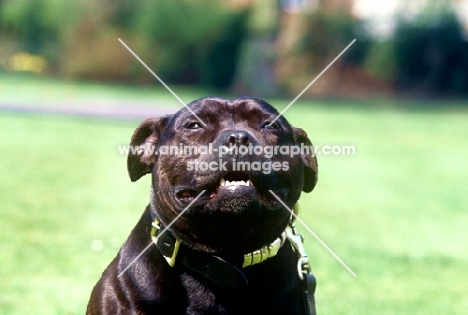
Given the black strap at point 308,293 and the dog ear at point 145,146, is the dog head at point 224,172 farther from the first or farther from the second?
the black strap at point 308,293

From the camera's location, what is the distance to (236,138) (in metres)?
3.65

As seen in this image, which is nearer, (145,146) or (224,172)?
(224,172)

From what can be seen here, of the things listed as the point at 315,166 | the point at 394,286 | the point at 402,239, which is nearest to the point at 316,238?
the point at 402,239

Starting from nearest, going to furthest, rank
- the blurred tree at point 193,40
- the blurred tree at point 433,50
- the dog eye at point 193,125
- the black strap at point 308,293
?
the black strap at point 308,293 < the dog eye at point 193,125 < the blurred tree at point 433,50 < the blurred tree at point 193,40

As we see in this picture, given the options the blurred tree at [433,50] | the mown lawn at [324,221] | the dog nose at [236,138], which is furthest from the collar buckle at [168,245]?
the blurred tree at [433,50]

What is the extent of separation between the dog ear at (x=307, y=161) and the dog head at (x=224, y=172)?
0.04 meters

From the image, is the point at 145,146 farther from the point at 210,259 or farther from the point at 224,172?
the point at 210,259

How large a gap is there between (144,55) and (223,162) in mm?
33365

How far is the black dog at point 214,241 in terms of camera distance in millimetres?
3646

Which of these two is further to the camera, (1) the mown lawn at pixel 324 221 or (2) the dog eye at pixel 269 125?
(1) the mown lawn at pixel 324 221

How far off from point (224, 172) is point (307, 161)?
778 mm

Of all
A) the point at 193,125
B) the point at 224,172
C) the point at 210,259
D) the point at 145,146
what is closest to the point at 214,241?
the point at 210,259

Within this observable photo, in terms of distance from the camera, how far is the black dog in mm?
3646

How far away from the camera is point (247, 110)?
420 cm
